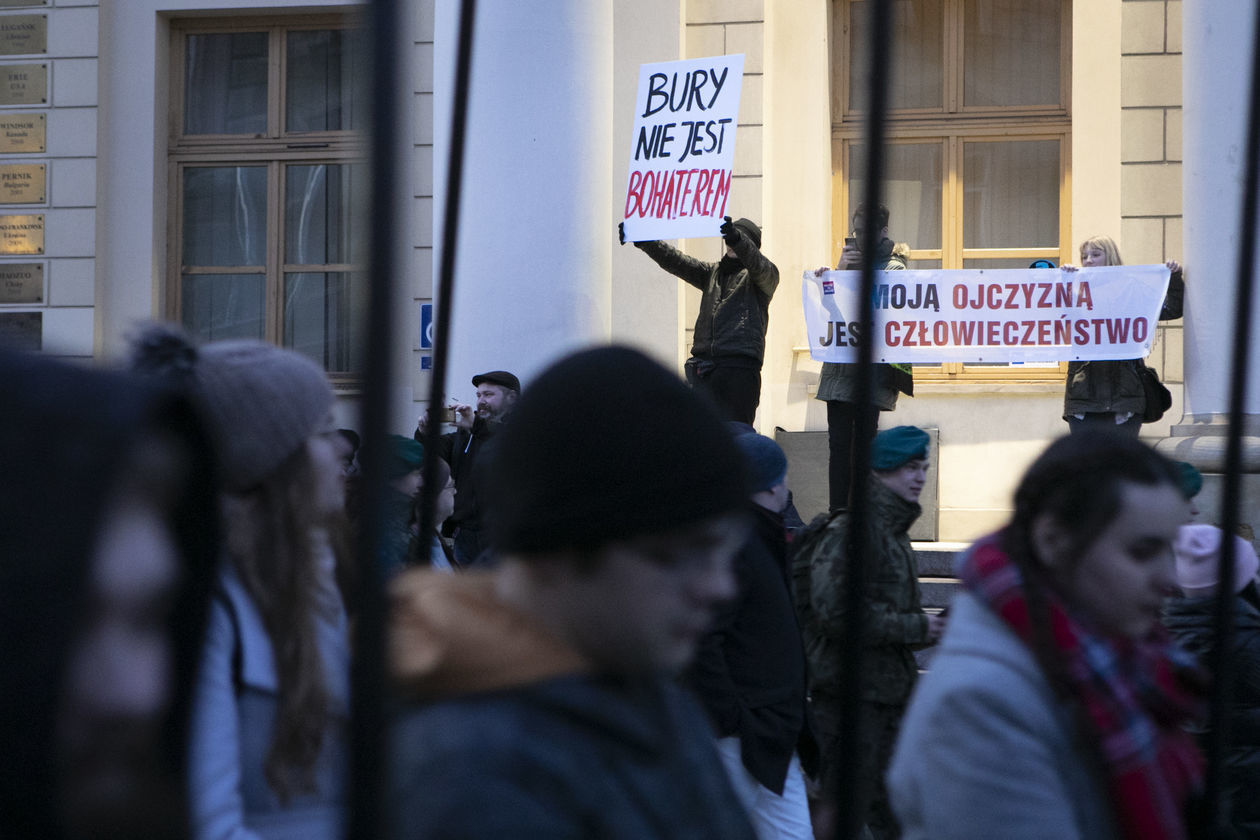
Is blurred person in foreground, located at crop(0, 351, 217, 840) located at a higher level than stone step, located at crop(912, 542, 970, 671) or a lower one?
higher

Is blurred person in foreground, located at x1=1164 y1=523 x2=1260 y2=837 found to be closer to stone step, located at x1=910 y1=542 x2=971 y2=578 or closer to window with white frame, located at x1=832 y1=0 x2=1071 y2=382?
stone step, located at x1=910 y1=542 x2=971 y2=578

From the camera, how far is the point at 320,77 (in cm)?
1059

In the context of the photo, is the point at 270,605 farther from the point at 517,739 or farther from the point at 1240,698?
the point at 1240,698

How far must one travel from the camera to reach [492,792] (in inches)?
39.5

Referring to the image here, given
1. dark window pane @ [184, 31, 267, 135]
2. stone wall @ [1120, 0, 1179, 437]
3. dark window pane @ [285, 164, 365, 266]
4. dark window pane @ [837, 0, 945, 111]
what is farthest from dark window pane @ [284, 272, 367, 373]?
stone wall @ [1120, 0, 1179, 437]

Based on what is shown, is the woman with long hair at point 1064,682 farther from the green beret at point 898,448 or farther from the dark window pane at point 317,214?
the dark window pane at point 317,214

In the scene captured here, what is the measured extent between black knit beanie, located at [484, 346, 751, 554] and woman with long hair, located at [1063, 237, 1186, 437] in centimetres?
626

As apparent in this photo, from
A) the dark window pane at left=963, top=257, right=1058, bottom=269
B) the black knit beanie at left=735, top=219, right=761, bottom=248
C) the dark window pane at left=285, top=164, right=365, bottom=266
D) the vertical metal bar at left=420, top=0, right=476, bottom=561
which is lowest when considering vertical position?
the vertical metal bar at left=420, top=0, right=476, bottom=561

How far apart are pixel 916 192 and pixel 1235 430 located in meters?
9.04

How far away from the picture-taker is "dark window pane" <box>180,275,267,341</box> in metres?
10.8

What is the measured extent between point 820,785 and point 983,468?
208 inches

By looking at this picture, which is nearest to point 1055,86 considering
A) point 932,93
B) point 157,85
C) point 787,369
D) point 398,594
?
point 932,93

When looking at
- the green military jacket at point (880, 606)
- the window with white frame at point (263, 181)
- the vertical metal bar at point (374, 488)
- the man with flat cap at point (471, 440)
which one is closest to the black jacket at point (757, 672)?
the green military jacket at point (880, 606)

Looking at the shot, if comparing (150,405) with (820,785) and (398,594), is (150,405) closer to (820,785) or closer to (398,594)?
(398,594)
